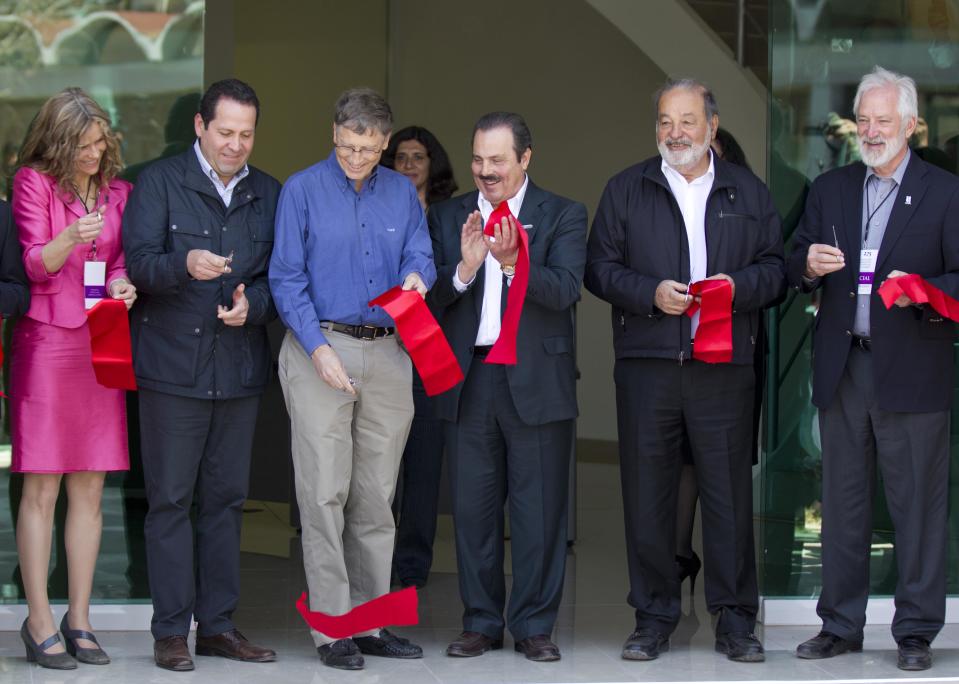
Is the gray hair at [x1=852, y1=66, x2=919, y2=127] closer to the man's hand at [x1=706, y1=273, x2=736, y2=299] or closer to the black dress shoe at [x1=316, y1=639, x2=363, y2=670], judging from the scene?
the man's hand at [x1=706, y1=273, x2=736, y2=299]

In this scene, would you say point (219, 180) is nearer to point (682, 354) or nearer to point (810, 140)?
point (682, 354)

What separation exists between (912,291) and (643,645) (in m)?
1.44

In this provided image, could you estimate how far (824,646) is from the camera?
15.9ft

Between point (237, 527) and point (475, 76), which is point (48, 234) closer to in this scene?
point (237, 527)

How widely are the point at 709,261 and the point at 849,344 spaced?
0.53 meters

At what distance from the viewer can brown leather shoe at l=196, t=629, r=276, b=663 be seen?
4.66 m

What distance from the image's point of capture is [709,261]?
4.73m

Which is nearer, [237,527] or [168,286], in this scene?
[168,286]

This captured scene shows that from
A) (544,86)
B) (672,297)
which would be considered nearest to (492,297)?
(672,297)

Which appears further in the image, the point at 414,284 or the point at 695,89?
the point at 695,89

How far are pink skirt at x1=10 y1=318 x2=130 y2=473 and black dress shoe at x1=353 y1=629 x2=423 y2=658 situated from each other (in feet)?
3.24

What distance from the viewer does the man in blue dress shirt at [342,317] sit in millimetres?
4504

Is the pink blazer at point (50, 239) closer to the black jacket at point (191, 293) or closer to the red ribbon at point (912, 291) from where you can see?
the black jacket at point (191, 293)

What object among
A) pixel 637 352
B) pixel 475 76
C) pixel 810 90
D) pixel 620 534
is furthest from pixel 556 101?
pixel 637 352
